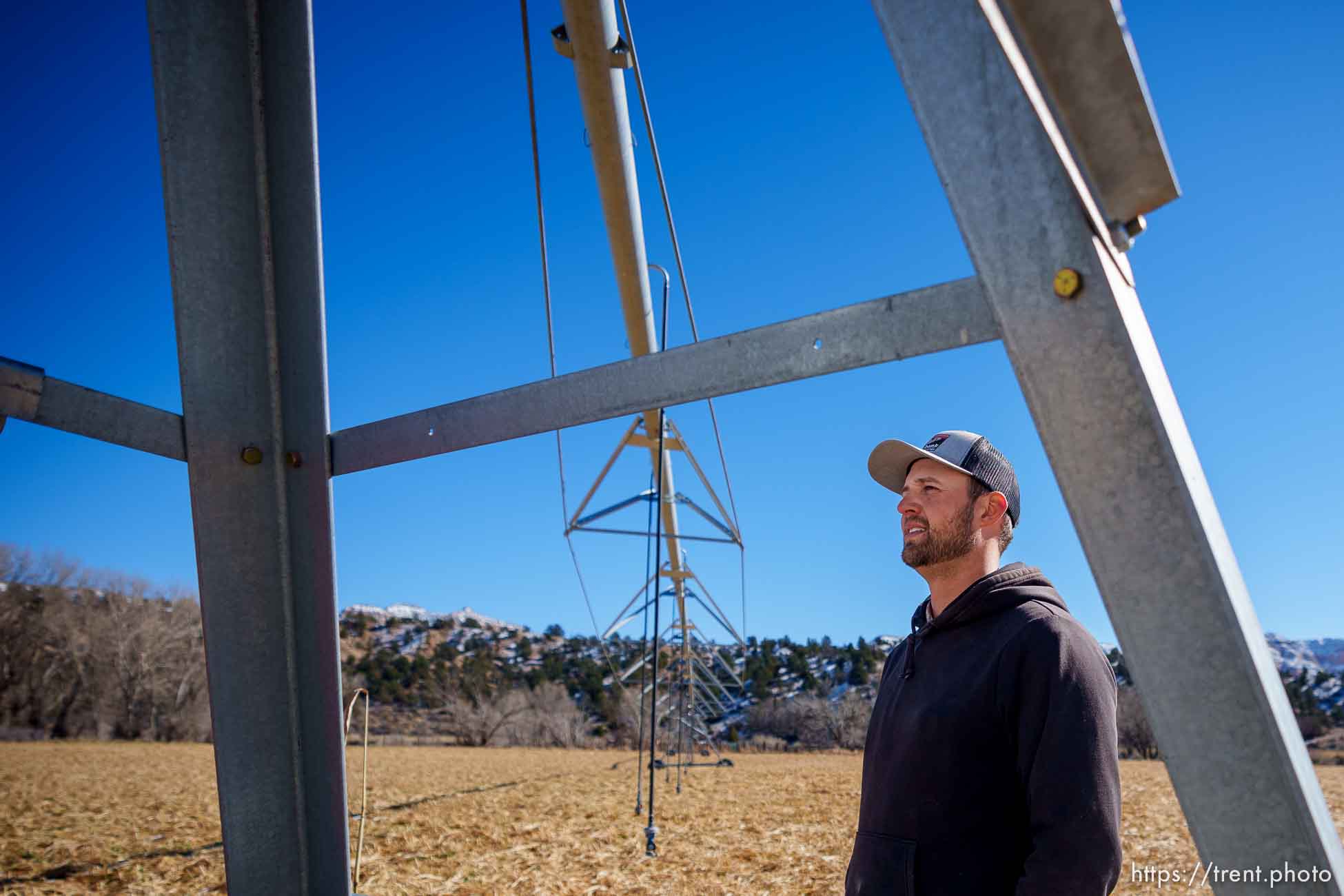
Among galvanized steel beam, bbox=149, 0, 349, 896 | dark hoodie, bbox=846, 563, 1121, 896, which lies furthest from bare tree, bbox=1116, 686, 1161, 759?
galvanized steel beam, bbox=149, 0, 349, 896

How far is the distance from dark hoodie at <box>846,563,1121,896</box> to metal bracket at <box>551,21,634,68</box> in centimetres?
283

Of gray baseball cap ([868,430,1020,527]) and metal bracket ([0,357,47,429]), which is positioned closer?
metal bracket ([0,357,47,429])

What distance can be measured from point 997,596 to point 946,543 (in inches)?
7.5

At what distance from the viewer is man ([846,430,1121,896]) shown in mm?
1281

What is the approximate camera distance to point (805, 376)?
1329mm

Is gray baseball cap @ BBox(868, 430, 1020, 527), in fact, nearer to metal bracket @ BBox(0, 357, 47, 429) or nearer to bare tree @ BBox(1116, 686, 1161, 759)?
metal bracket @ BBox(0, 357, 47, 429)

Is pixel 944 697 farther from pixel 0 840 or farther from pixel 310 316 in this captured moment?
pixel 0 840

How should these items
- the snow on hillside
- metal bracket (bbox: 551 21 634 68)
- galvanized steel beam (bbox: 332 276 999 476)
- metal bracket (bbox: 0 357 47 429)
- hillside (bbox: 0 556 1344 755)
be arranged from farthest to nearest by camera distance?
the snow on hillside
hillside (bbox: 0 556 1344 755)
metal bracket (bbox: 551 21 634 68)
metal bracket (bbox: 0 357 47 429)
galvanized steel beam (bbox: 332 276 999 476)

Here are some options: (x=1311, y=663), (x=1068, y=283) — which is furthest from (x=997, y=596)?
(x=1311, y=663)

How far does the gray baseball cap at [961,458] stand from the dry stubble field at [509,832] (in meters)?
2.78

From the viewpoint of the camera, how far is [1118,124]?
32.9 inches

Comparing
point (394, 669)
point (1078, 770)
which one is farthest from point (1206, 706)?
point (394, 669)

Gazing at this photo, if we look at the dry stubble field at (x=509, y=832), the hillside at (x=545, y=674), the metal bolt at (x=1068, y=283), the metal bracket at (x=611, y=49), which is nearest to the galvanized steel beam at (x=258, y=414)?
the metal bolt at (x=1068, y=283)

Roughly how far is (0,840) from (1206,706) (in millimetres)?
6626
